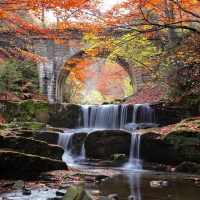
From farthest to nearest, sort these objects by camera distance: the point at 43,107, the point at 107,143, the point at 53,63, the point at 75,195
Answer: the point at 53,63 < the point at 43,107 < the point at 107,143 < the point at 75,195

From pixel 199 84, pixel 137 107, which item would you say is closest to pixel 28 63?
pixel 137 107

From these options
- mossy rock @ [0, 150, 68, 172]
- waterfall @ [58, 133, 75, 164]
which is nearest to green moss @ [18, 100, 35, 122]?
waterfall @ [58, 133, 75, 164]

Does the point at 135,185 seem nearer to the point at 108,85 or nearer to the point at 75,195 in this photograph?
the point at 75,195

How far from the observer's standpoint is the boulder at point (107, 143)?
922cm

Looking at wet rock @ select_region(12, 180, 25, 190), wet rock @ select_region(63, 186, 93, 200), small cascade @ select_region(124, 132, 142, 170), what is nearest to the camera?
wet rock @ select_region(63, 186, 93, 200)

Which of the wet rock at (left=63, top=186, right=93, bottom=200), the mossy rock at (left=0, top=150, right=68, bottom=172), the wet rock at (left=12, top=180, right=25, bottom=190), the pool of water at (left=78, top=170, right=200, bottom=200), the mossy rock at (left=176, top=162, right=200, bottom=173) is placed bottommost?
the mossy rock at (left=176, top=162, right=200, bottom=173)

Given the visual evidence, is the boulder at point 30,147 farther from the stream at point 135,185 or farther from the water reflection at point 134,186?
the water reflection at point 134,186

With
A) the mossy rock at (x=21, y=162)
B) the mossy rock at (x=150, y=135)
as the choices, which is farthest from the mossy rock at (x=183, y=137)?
the mossy rock at (x=21, y=162)

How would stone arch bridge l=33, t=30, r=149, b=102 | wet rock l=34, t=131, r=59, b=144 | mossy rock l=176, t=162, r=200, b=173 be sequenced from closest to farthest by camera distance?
1. mossy rock l=176, t=162, r=200, b=173
2. wet rock l=34, t=131, r=59, b=144
3. stone arch bridge l=33, t=30, r=149, b=102

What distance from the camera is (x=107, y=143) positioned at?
9.38 m

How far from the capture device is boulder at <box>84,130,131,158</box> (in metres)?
9.22

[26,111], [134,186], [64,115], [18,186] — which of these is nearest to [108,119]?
[64,115]

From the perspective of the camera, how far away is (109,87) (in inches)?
1379

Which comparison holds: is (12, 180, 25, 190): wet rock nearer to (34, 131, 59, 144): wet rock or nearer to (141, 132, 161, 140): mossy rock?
(141, 132, 161, 140): mossy rock
